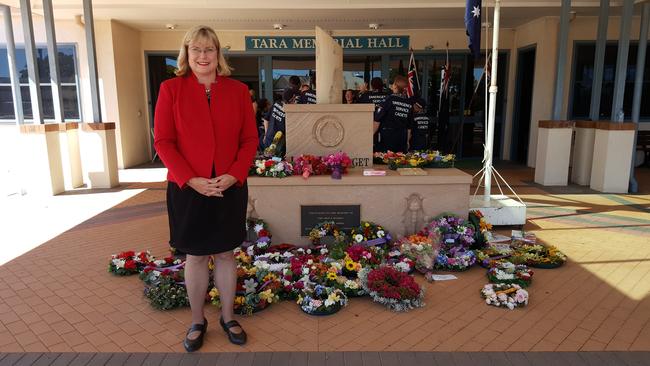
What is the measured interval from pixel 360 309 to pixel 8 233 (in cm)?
457

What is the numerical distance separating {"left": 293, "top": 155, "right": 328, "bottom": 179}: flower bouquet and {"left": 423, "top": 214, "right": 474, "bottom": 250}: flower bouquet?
1.20 meters

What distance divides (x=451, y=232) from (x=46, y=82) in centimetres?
1042

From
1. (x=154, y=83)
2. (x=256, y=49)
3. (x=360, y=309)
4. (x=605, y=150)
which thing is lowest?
(x=360, y=309)

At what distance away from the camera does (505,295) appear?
347 centimetres

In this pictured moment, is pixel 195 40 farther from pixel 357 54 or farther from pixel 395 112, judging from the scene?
pixel 357 54

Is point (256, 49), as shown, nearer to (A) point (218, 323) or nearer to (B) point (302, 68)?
(B) point (302, 68)

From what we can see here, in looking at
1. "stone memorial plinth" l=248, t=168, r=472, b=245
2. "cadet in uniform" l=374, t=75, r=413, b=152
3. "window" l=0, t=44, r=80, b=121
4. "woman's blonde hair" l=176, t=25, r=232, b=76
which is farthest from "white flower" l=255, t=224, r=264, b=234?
"window" l=0, t=44, r=80, b=121

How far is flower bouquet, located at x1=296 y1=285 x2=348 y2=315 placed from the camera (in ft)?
10.8

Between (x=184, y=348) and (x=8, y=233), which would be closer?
(x=184, y=348)

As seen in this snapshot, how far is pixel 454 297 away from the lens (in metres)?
3.61

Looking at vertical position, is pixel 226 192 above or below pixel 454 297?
above

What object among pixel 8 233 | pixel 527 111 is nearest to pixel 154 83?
pixel 8 233

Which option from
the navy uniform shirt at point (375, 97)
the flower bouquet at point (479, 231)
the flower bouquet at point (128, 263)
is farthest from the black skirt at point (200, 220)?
the navy uniform shirt at point (375, 97)

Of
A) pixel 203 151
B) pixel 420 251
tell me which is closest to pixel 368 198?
pixel 420 251
